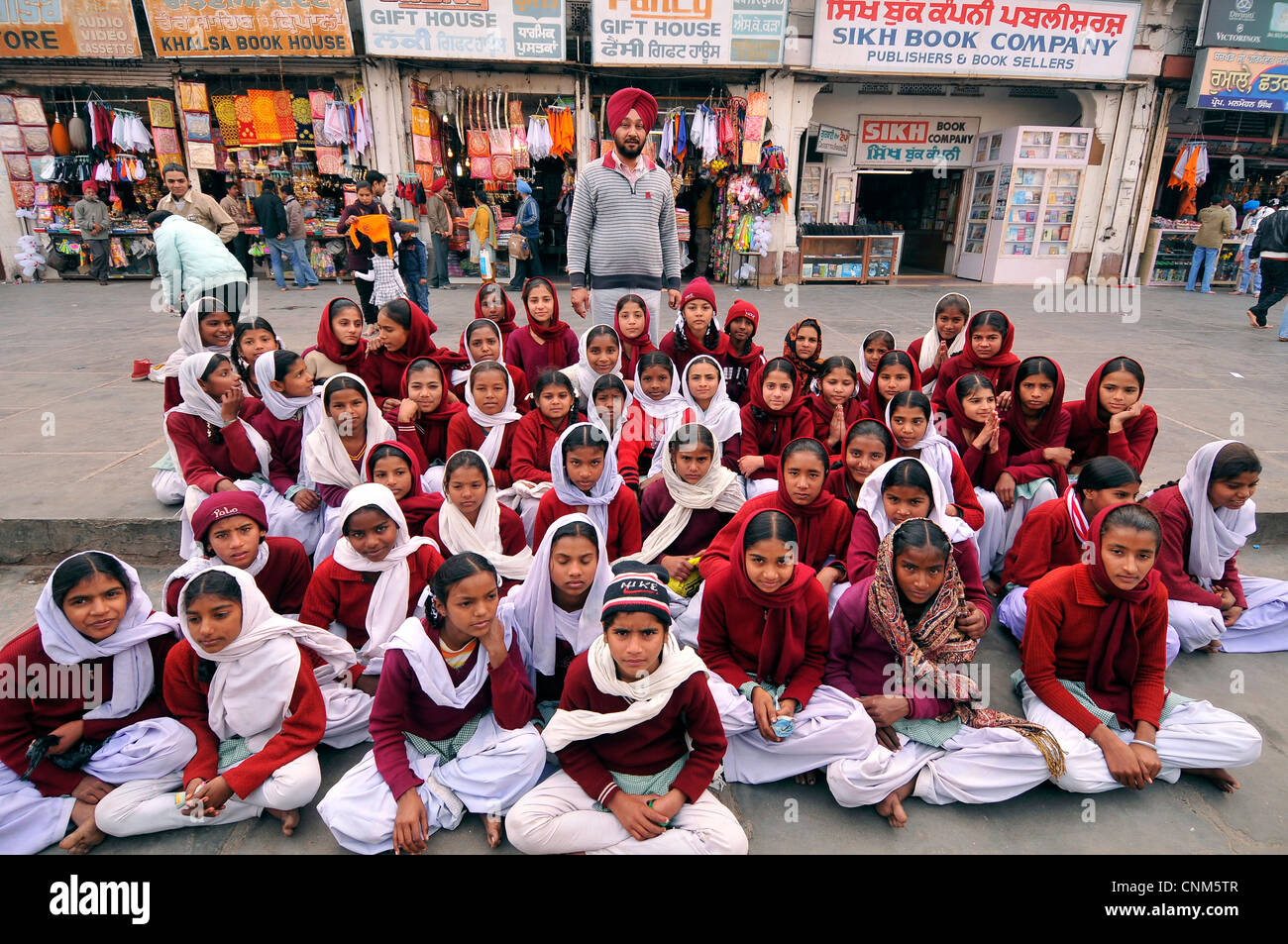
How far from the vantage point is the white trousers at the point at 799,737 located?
214 cm

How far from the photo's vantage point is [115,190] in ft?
38.2

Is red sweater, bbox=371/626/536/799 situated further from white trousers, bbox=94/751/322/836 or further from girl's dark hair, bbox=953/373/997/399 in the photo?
girl's dark hair, bbox=953/373/997/399

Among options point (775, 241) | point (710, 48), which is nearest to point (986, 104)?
point (775, 241)

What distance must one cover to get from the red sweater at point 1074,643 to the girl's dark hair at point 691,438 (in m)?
1.36

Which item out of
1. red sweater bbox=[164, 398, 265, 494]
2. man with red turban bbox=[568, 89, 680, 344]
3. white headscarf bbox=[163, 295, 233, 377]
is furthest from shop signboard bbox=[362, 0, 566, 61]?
red sweater bbox=[164, 398, 265, 494]

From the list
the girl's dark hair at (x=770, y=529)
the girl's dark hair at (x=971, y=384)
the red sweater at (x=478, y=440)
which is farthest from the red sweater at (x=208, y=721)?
the girl's dark hair at (x=971, y=384)

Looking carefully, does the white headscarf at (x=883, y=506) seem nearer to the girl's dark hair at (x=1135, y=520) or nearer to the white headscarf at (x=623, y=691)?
the girl's dark hair at (x=1135, y=520)

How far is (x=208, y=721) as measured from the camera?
212 centimetres

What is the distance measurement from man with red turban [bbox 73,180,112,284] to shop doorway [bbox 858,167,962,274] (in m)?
Result: 14.1

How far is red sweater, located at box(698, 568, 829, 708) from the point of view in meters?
2.28

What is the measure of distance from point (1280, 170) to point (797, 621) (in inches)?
684

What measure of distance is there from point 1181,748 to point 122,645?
3.30 m
